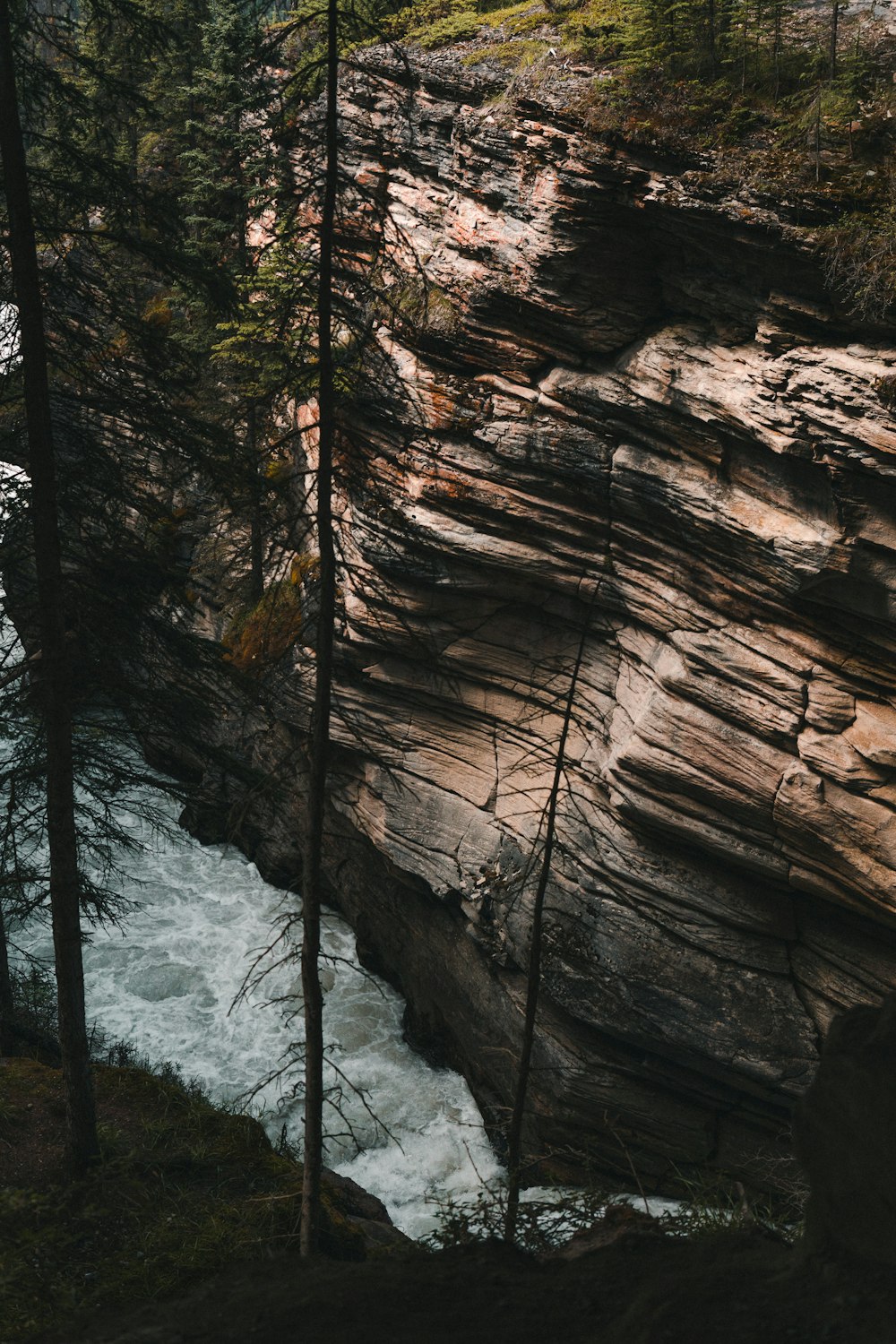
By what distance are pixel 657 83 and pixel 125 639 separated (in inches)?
386

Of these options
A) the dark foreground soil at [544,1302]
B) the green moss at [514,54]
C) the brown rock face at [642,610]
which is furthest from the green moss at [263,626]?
the dark foreground soil at [544,1302]

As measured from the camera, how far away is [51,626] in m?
8.58

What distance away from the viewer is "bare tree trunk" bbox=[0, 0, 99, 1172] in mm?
7758

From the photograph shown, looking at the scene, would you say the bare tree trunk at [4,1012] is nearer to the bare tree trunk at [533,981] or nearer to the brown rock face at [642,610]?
the brown rock face at [642,610]

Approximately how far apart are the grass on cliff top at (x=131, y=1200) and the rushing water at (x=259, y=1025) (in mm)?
2544

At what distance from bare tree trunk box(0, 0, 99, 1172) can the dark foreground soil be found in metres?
4.00

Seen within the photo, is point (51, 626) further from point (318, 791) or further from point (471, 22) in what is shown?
point (471, 22)

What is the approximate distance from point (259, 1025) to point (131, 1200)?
7864mm

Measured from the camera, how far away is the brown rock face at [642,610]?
36.8 feet

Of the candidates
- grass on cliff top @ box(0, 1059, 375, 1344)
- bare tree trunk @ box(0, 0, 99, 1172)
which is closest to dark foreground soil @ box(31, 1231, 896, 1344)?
grass on cliff top @ box(0, 1059, 375, 1344)

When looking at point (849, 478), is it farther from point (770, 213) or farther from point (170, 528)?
point (170, 528)

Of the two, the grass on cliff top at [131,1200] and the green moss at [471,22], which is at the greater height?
the green moss at [471,22]

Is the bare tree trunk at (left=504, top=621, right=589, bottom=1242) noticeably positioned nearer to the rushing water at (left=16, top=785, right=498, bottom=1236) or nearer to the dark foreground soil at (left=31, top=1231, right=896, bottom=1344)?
the dark foreground soil at (left=31, top=1231, right=896, bottom=1344)

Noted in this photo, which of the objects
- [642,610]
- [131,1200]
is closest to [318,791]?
[131,1200]
